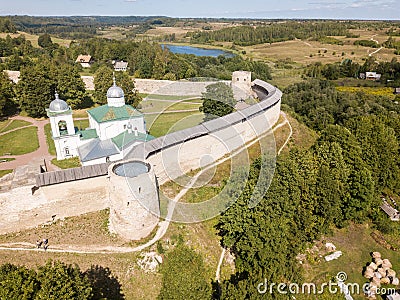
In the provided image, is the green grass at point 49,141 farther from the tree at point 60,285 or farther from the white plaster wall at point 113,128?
the tree at point 60,285

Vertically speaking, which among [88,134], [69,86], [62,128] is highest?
[69,86]

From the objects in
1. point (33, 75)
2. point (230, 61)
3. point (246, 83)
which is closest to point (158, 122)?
point (246, 83)

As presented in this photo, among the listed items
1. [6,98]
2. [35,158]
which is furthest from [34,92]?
[35,158]

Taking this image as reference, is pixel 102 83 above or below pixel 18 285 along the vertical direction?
above

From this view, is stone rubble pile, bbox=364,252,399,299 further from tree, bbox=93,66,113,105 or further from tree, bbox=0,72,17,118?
tree, bbox=0,72,17,118

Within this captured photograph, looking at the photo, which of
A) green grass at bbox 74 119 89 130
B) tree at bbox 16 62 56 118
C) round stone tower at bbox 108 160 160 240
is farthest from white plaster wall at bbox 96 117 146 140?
tree at bbox 16 62 56 118

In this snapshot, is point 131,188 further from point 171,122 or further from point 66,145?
point 171,122
